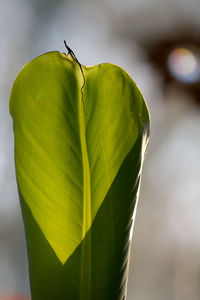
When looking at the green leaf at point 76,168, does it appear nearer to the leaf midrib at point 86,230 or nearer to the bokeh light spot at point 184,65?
the leaf midrib at point 86,230

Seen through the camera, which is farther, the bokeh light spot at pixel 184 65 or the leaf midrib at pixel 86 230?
the bokeh light spot at pixel 184 65

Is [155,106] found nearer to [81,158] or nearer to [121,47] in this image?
[121,47]

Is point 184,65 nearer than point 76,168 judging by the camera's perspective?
No

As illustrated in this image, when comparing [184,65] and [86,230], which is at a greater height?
[184,65]

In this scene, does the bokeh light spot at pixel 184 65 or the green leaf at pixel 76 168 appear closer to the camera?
the green leaf at pixel 76 168

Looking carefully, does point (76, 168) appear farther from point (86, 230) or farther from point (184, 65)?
point (184, 65)

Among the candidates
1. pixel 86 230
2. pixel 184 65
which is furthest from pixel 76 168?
pixel 184 65

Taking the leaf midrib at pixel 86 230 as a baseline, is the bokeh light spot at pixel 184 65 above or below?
above

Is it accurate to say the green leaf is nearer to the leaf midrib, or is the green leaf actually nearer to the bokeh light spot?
the leaf midrib

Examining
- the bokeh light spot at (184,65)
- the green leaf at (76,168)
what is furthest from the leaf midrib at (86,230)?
the bokeh light spot at (184,65)
